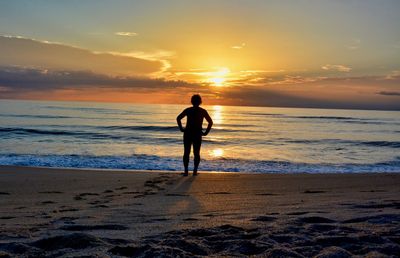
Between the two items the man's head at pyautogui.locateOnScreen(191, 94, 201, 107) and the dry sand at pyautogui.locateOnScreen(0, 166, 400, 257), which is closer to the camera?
the dry sand at pyautogui.locateOnScreen(0, 166, 400, 257)

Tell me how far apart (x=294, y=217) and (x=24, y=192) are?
525cm

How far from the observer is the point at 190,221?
446 centimetres

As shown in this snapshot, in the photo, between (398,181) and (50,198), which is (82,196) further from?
(398,181)

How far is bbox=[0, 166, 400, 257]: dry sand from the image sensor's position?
3219 mm

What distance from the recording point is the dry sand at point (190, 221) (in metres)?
3.22

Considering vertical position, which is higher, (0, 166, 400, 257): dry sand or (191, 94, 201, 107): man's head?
(191, 94, 201, 107): man's head

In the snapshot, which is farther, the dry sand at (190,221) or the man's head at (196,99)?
the man's head at (196,99)

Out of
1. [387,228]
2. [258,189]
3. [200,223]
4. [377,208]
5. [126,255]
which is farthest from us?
[258,189]

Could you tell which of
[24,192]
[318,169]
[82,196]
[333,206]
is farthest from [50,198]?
[318,169]

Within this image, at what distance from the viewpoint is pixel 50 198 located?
6.73 m

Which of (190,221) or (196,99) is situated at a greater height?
(196,99)

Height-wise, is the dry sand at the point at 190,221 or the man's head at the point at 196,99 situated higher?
the man's head at the point at 196,99

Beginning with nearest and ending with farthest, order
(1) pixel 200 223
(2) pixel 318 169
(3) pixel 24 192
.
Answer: (1) pixel 200 223
(3) pixel 24 192
(2) pixel 318 169

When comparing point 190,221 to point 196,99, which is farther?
point 196,99
